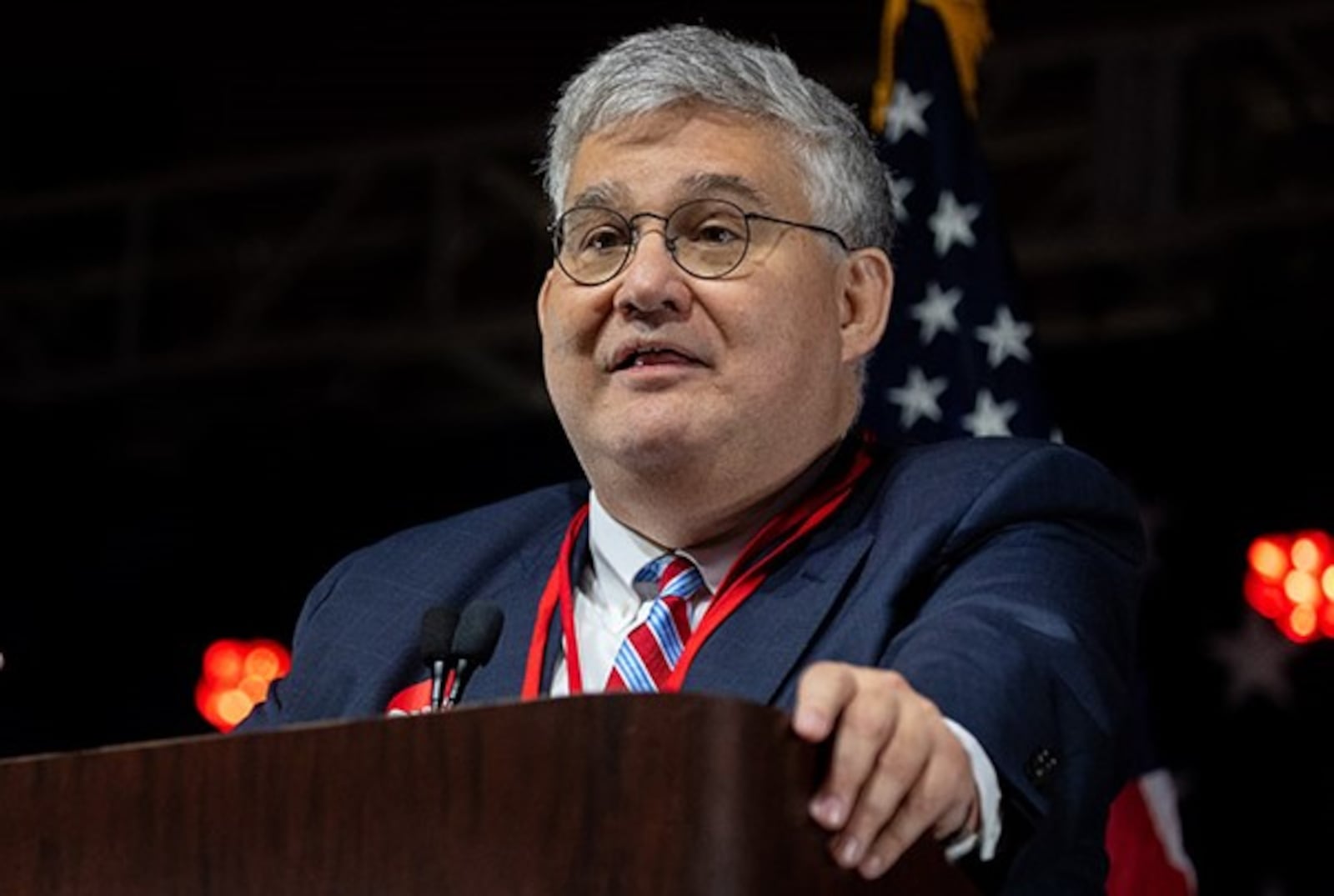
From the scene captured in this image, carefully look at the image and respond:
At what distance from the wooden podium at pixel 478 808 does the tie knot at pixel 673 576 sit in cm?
75

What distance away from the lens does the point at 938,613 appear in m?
2.12

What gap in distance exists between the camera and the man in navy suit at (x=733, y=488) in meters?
2.24

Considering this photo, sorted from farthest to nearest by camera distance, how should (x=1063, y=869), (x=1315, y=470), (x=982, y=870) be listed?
(x=1315, y=470) < (x=1063, y=869) < (x=982, y=870)

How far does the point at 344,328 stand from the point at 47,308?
2.98 ft

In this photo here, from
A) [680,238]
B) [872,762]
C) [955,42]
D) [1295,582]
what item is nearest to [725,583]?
[680,238]

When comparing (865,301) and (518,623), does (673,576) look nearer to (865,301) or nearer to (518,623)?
(518,623)

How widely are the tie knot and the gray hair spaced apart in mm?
364

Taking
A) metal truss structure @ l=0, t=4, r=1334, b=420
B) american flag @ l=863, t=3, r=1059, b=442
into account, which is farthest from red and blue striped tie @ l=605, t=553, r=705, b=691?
metal truss structure @ l=0, t=4, r=1334, b=420

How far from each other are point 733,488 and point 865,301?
0.30 m

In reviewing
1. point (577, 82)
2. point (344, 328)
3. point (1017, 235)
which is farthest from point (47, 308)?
point (577, 82)

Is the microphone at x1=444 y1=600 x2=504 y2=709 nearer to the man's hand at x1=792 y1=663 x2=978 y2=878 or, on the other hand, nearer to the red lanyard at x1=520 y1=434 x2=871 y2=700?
the red lanyard at x1=520 y1=434 x2=871 y2=700

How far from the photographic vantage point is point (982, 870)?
1864 millimetres

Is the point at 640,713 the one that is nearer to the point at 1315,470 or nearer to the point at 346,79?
the point at 1315,470

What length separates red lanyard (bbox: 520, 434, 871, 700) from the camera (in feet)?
7.51
